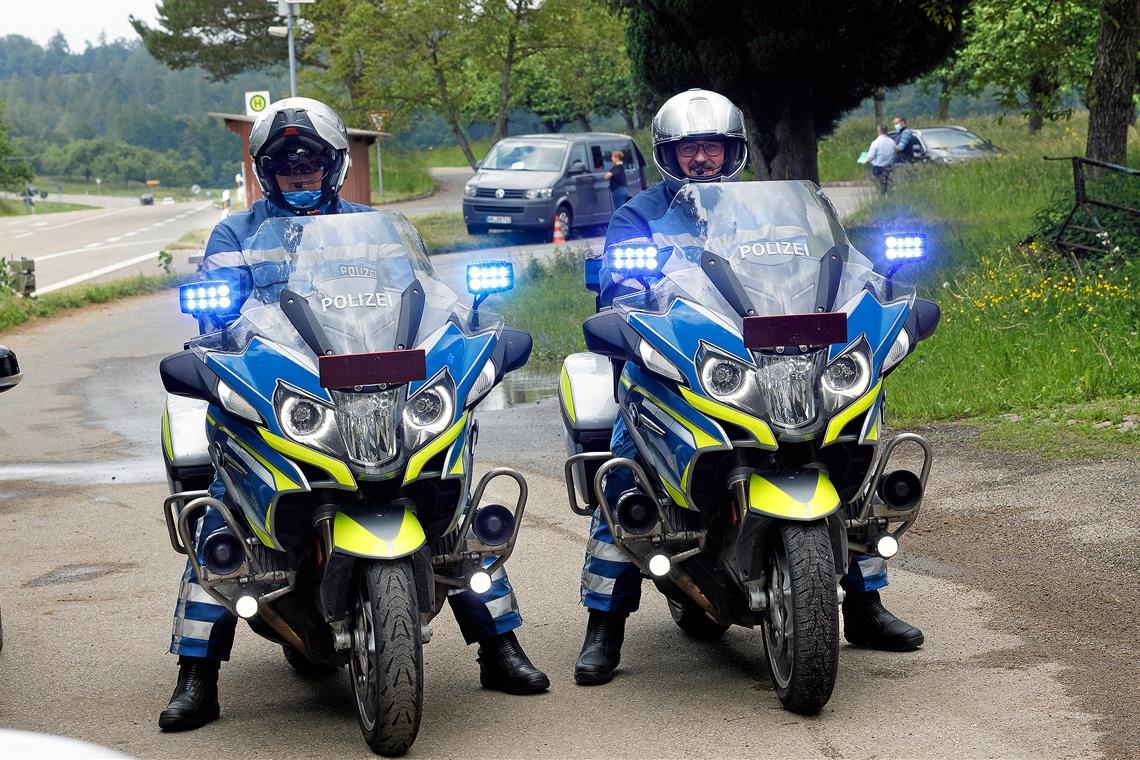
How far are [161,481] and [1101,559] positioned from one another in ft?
18.6

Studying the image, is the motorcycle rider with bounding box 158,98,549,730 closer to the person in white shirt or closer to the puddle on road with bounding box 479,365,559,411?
the puddle on road with bounding box 479,365,559,411

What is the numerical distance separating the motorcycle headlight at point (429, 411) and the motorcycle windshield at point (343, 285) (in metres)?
0.18

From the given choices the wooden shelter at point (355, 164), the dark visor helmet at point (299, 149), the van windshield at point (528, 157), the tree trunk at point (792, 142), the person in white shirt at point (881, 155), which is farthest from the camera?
the person in white shirt at point (881, 155)

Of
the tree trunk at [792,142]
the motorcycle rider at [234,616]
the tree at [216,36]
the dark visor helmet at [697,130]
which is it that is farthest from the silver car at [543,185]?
the tree at [216,36]

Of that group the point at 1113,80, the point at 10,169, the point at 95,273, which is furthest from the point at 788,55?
the point at 10,169

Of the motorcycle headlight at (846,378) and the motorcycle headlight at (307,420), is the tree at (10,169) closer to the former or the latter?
the motorcycle headlight at (307,420)

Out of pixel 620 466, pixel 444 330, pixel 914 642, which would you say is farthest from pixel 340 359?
pixel 914 642

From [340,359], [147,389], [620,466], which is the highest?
[340,359]

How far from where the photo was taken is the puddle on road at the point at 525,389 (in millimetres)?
12234

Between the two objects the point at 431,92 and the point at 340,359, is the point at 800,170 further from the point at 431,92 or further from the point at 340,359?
the point at 431,92

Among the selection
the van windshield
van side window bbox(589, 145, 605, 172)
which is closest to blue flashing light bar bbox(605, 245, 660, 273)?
the van windshield

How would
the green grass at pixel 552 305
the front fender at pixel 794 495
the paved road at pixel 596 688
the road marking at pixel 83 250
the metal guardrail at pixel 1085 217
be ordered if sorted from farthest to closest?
1. the road marking at pixel 83 250
2. the green grass at pixel 552 305
3. the metal guardrail at pixel 1085 217
4. the paved road at pixel 596 688
5. the front fender at pixel 794 495

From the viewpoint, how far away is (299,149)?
5.41 metres

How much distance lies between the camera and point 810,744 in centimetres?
455
